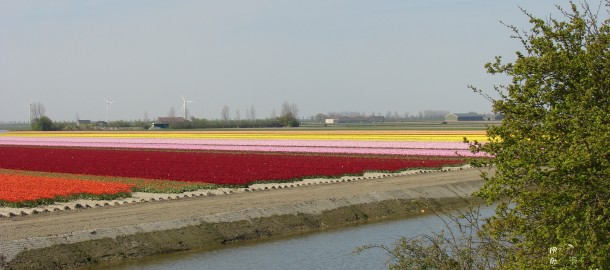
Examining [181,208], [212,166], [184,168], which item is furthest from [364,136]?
[181,208]

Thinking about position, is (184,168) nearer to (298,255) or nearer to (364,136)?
(298,255)

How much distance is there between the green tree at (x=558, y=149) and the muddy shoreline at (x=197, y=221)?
5.16 metres

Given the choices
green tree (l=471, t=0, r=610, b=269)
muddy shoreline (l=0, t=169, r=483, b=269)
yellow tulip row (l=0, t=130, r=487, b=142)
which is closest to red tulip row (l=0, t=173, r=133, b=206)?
muddy shoreline (l=0, t=169, r=483, b=269)

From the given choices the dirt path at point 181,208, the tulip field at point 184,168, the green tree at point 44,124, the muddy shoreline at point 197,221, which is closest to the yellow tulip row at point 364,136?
the tulip field at point 184,168

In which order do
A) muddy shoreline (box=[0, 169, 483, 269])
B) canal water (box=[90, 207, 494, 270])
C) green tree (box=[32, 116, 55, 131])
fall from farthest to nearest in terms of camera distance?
green tree (box=[32, 116, 55, 131]) < muddy shoreline (box=[0, 169, 483, 269]) < canal water (box=[90, 207, 494, 270])

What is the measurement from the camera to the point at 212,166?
151 ft

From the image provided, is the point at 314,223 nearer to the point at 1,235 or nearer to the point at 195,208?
the point at 195,208

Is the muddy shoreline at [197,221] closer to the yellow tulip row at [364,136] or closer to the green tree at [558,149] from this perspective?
the green tree at [558,149]

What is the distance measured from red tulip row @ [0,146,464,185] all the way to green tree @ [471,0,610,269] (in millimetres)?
25816

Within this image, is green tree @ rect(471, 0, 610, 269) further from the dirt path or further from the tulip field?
the tulip field

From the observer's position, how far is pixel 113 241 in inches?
872

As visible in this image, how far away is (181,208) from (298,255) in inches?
294

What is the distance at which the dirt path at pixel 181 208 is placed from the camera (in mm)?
23547

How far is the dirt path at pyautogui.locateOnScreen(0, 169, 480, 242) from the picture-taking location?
77.3ft
